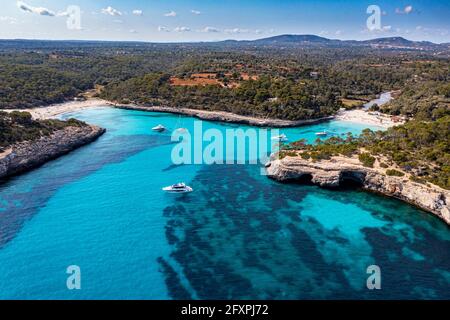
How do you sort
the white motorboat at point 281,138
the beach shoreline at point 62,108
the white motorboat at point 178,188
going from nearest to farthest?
the white motorboat at point 178,188, the white motorboat at point 281,138, the beach shoreline at point 62,108

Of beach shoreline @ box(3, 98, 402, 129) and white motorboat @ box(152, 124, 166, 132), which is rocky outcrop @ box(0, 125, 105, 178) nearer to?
white motorboat @ box(152, 124, 166, 132)

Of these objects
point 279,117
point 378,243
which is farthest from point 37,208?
point 279,117

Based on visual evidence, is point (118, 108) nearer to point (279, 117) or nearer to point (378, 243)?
point (279, 117)

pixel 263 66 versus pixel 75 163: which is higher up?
pixel 263 66

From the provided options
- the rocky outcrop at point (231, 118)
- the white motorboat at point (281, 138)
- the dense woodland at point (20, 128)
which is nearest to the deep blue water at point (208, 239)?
the dense woodland at point (20, 128)

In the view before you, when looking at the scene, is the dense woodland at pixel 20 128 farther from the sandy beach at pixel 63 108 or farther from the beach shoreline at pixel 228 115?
the sandy beach at pixel 63 108

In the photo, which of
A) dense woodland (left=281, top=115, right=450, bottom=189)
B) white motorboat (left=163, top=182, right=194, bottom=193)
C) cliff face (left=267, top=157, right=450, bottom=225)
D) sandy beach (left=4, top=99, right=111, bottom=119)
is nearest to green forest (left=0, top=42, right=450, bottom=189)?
dense woodland (left=281, top=115, right=450, bottom=189)
